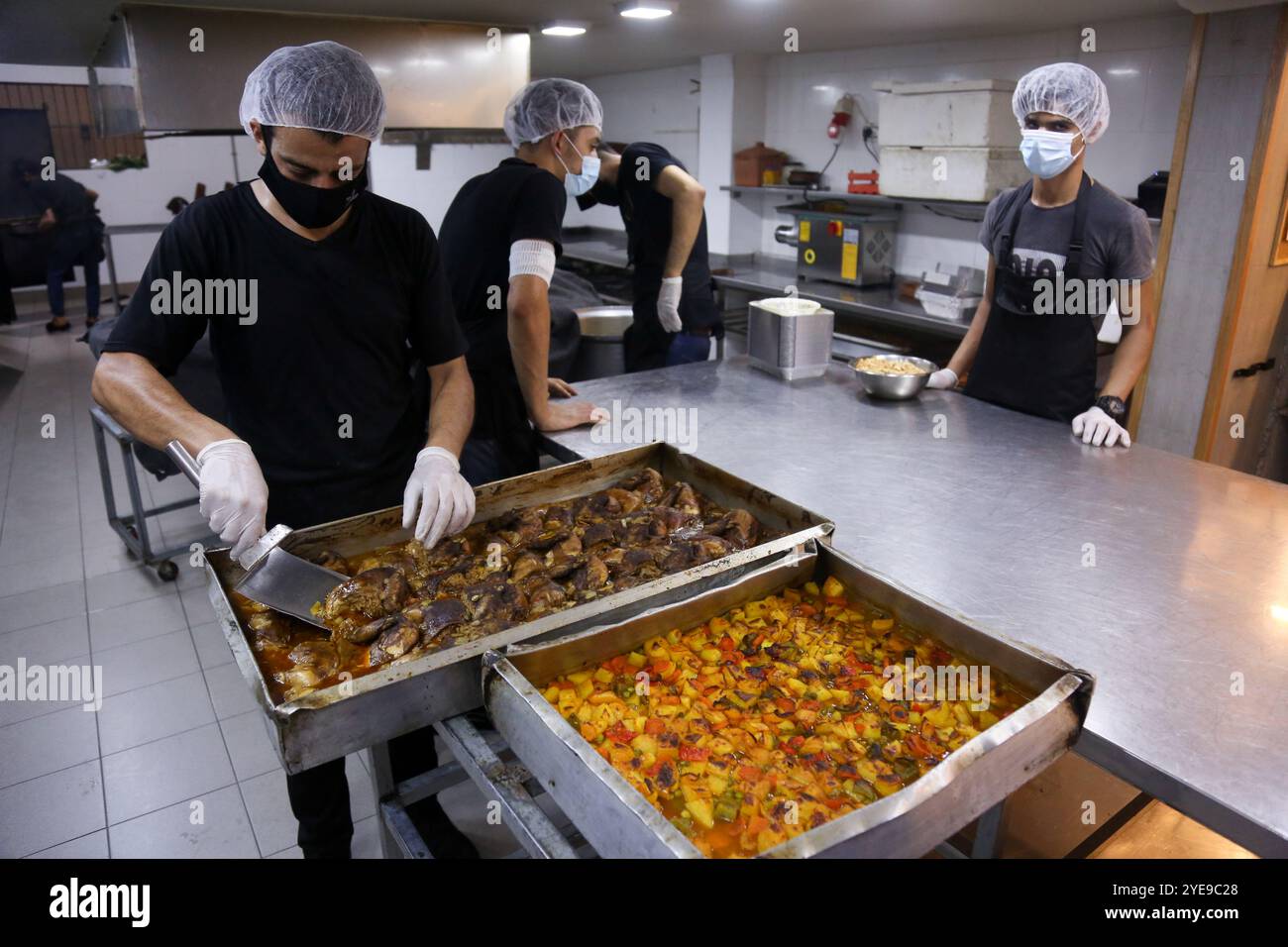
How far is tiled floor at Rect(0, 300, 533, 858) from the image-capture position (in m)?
2.43

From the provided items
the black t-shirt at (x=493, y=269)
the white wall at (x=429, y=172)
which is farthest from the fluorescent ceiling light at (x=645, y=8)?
the white wall at (x=429, y=172)

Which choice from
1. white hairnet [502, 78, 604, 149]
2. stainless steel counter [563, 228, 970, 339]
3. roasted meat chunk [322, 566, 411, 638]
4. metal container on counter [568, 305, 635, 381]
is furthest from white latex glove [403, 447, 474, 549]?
stainless steel counter [563, 228, 970, 339]

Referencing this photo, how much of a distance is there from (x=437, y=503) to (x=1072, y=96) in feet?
7.38

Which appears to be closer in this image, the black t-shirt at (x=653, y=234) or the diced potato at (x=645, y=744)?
the diced potato at (x=645, y=744)

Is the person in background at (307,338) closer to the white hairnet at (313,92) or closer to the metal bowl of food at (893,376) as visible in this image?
the white hairnet at (313,92)

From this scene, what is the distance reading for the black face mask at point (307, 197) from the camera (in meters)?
1.77

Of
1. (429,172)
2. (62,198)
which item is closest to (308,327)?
(429,172)

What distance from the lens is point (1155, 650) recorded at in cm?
142

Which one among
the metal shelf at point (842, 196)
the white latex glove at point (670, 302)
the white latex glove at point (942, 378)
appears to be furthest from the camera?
the metal shelf at point (842, 196)

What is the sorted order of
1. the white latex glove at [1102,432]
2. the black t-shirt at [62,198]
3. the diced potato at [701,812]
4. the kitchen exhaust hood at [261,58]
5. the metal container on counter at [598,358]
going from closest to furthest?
the diced potato at [701,812] < the white latex glove at [1102,432] < the kitchen exhaust hood at [261,58] < the metal container on counter at [598,358] < the black t-shirt at [62,198]
